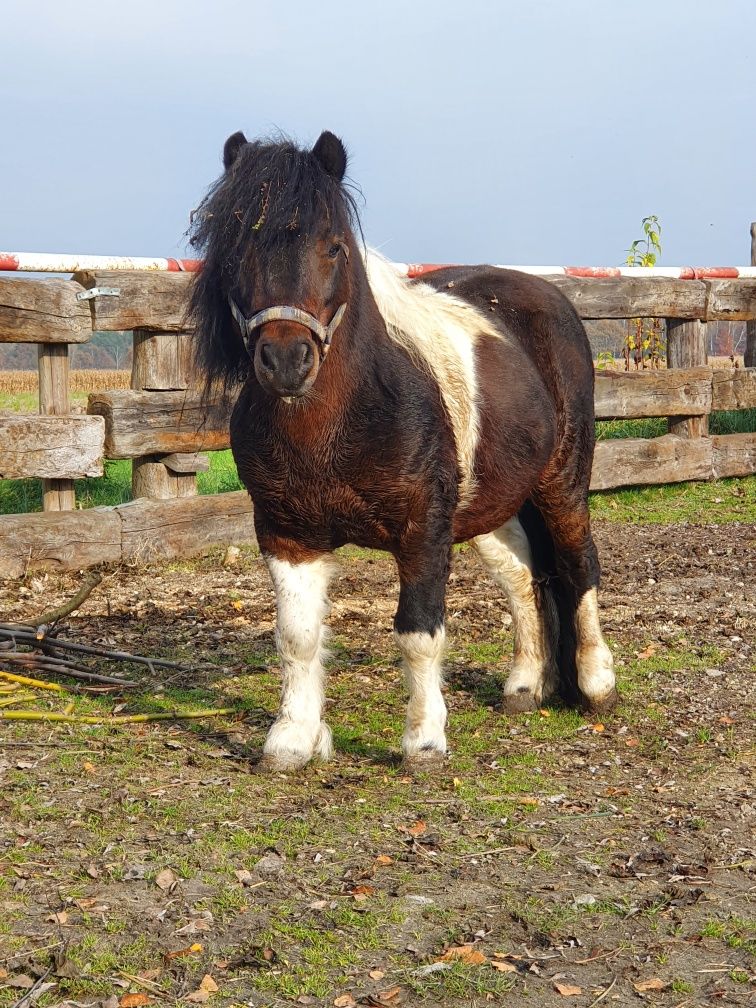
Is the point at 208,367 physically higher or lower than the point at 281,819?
higher

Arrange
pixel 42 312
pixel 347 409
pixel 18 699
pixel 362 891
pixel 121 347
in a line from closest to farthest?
1. pixel 362 891
2. pixel 347 409
3. pixel 18 699
4. pixel 42 312
5. pixel 121 347

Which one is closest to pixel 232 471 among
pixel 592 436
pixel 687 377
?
pixel 687 377

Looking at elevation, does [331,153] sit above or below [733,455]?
above

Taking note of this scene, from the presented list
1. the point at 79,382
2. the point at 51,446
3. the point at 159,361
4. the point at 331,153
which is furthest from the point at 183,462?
the point at 79,382

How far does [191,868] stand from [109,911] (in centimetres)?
35

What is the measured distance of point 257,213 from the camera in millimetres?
3775

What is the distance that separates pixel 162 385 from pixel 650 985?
600cm

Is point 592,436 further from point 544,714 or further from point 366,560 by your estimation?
point 366,560

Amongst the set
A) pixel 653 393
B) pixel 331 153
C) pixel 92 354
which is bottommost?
pixel 653 393

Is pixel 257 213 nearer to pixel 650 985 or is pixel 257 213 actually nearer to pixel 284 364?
pixel 284 364

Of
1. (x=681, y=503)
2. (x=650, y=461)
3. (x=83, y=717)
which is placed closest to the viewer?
(x=83, y=717)

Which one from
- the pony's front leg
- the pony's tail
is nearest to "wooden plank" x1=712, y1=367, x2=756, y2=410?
the pony's tail

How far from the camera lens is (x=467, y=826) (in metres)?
3.94

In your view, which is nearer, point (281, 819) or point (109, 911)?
point (109, 911)
